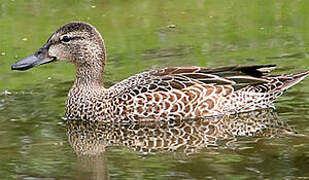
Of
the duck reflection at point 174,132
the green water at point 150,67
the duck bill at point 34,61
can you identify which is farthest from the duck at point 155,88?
the green water at point 150,67

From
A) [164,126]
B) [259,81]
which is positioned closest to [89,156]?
[164,126]

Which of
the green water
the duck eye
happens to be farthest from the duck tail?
the duck eye

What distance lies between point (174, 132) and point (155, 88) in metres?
0.80

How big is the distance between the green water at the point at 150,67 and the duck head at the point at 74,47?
2.16 ft

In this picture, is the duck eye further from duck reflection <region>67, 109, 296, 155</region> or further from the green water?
duck reflection <region>67, 109, 296, 155</region>

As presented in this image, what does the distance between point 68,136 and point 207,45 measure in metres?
4.76

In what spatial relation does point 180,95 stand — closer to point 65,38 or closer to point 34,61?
point 65,38

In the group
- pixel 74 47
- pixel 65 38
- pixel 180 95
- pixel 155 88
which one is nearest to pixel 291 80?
pixel 180 95

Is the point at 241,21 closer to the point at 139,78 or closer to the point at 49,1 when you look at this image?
the point at 49,1

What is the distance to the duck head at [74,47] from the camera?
1193 cm

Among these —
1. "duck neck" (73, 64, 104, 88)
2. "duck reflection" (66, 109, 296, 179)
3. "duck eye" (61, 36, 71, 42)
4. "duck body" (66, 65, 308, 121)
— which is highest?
"duck eye" (61, 36, 71, 42)

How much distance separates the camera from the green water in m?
9.34

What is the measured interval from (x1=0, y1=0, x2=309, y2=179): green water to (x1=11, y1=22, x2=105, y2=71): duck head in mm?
659

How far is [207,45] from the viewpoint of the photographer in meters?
15.1
